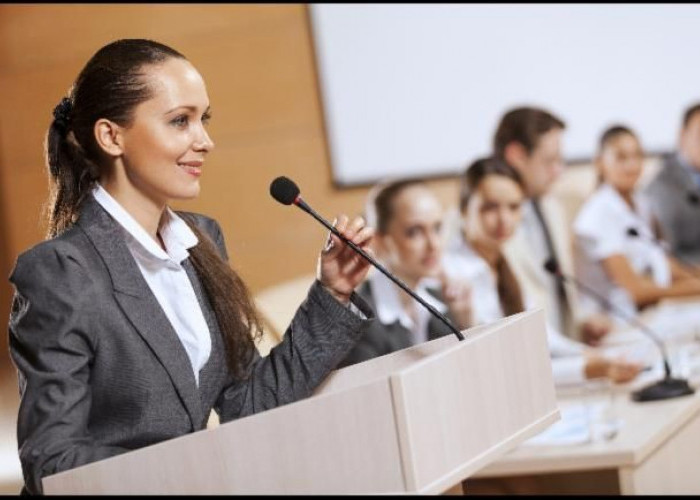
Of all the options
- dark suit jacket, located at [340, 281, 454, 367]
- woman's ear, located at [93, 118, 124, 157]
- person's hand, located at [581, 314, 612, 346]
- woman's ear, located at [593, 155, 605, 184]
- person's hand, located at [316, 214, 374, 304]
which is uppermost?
woman's ear, located at [93, 118, 124, 157]

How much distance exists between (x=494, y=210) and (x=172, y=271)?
335cm

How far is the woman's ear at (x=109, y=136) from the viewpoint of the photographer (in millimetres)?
1661

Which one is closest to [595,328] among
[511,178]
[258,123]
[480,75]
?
[511,178]

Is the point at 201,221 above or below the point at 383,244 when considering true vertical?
above

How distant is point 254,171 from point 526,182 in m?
1.36

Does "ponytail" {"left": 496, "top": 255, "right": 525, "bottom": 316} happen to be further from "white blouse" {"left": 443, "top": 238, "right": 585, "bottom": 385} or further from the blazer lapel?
the blazer lapel

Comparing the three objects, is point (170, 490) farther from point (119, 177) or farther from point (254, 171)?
point (254, 171)

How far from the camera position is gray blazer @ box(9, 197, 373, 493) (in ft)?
4.93

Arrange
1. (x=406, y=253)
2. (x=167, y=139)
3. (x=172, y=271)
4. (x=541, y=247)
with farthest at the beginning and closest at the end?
1. (x=541, y=247)
2. (x=406, y=253)
3. (x=172, y=271)
4. (x=167, y=139)

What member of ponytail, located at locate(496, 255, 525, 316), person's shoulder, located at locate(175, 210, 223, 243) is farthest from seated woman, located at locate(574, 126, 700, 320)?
person's shoulder, located at locate(175, 210, 223, 243)

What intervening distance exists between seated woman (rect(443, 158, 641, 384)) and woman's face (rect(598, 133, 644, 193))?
21.4 inches

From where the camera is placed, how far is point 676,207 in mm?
5539

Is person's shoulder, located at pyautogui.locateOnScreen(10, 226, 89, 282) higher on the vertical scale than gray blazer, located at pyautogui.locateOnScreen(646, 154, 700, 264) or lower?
higher

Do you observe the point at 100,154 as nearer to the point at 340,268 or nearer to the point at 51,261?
the point at 51,261
